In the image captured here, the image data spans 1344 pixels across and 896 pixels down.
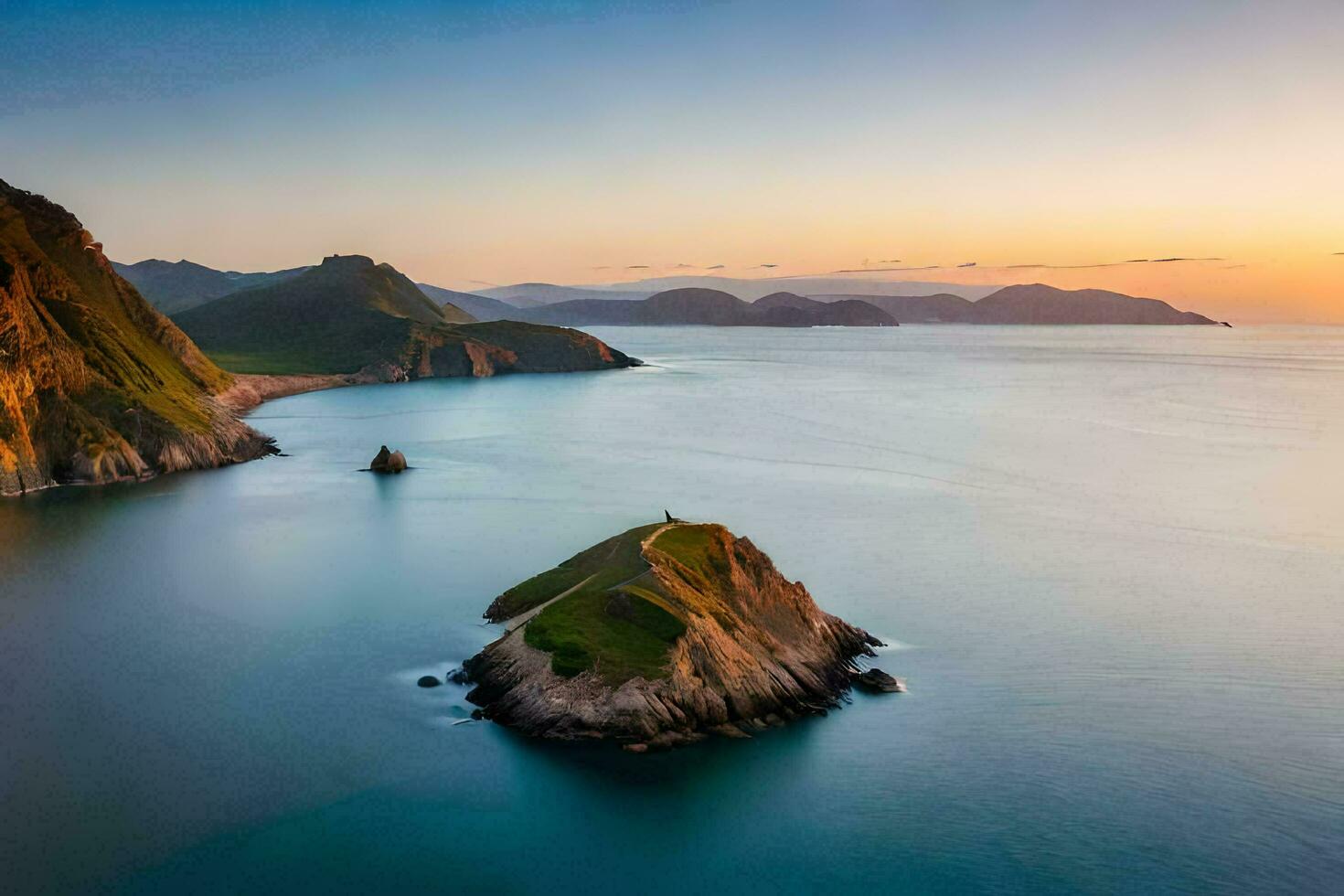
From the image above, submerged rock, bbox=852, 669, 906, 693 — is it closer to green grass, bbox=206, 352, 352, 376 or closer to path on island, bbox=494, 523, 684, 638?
path on island, bbox=494, 523, 684, 638

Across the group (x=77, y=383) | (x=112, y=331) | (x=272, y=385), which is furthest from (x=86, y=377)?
(x=272, y=385)

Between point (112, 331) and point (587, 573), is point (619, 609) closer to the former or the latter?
point (587, 573)

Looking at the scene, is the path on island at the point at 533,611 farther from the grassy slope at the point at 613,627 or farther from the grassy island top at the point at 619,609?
the grassy slope at the point at 613,627

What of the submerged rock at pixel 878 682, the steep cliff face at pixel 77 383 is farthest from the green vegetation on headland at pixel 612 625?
the steep cliff face at pixel 77 383

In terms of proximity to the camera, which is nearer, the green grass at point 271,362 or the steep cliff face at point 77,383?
the steep cliff face at point 77,383

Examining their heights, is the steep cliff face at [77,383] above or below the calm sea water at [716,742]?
above

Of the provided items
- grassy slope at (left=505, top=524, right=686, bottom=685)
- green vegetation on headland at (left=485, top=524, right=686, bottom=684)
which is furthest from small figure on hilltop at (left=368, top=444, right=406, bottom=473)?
grassy slope at (left=505, top=524, right=686, bottom=685)
